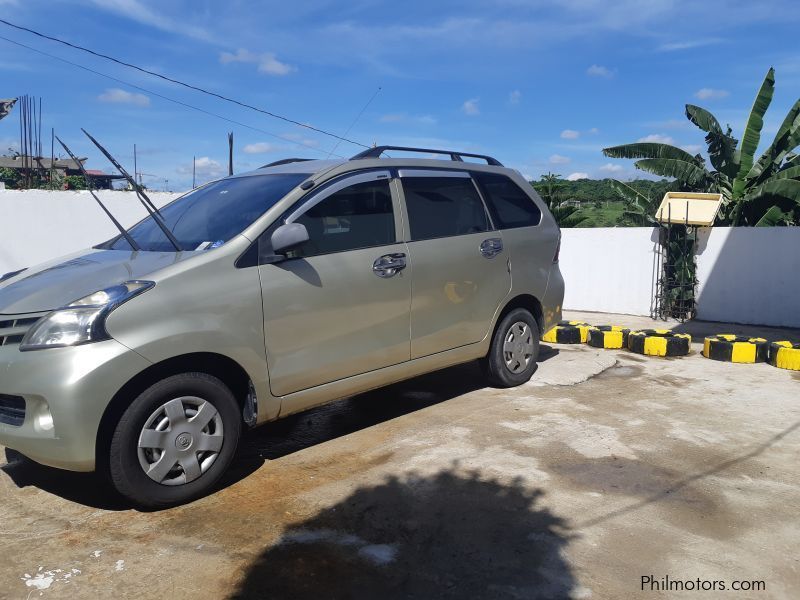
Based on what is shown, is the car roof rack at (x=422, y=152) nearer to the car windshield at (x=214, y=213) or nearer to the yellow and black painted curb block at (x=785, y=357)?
the car windshield at (x=214, y=213)

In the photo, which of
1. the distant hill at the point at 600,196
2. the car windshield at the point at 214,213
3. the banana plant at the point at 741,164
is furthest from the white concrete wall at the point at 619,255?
the car windshield at the point at 214,213

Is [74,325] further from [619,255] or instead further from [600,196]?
[600,196]

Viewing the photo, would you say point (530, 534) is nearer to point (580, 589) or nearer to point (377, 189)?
point (580, 589)

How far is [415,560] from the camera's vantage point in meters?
3.05

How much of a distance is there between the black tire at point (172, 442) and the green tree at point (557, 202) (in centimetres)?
1534

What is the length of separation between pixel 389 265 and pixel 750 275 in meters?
8.38

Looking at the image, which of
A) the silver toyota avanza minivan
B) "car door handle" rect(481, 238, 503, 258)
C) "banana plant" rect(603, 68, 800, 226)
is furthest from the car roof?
"banana plant" rect(603, 68, 800, 226)

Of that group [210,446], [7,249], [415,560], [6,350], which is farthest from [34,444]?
[7,249]

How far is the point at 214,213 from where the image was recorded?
4391 millimetres

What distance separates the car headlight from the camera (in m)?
3.29

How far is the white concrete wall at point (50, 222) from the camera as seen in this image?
927cm

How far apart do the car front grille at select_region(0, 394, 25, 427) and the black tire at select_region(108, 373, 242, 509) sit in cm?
51

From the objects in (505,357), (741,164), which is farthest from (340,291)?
(741,164)

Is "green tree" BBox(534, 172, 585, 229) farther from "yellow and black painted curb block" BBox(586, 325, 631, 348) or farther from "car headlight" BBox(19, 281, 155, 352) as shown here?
"car headlight" BBox(19, 281, 155, 352)
